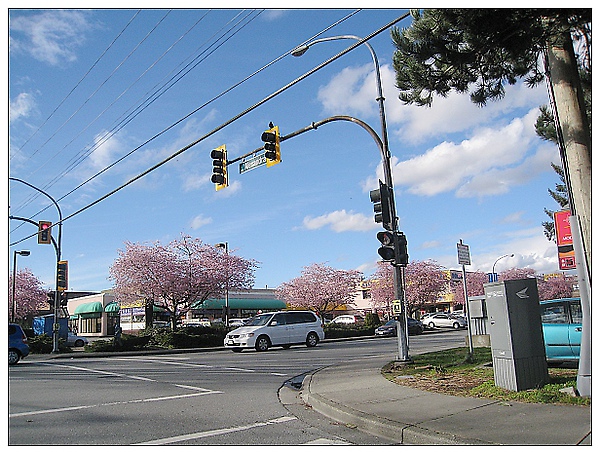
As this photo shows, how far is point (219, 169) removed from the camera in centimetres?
1638

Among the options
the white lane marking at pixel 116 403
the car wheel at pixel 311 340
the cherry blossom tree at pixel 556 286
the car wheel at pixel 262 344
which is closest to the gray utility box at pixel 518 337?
the white lane marking at pixel 116 403

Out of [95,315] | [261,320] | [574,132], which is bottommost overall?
[261,320]

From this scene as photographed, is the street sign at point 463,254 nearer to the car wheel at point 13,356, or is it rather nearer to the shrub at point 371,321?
the car wheel at point 13,356

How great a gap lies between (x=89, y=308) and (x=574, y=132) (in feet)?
176

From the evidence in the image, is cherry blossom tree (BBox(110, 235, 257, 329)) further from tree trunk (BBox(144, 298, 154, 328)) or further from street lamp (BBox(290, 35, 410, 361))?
street lamp (BBox(290, 35, 410, 361))

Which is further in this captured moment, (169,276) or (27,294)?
(27,294)

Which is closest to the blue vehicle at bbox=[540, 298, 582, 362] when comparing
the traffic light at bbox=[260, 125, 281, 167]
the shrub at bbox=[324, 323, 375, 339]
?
the traffic light at bbox=[260, 125, 281, 167]

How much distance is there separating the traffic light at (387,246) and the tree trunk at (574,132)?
5.61m

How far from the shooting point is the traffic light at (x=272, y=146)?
15.4 metres

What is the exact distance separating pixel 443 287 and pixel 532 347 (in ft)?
167

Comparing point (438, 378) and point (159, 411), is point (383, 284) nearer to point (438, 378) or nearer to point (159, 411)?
point (438, 378)

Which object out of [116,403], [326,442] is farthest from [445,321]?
[326,442]

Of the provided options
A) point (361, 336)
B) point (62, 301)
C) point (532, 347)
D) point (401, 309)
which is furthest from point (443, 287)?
point (532, 347)

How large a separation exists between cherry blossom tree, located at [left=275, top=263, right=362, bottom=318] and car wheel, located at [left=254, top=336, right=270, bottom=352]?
27.2 m
